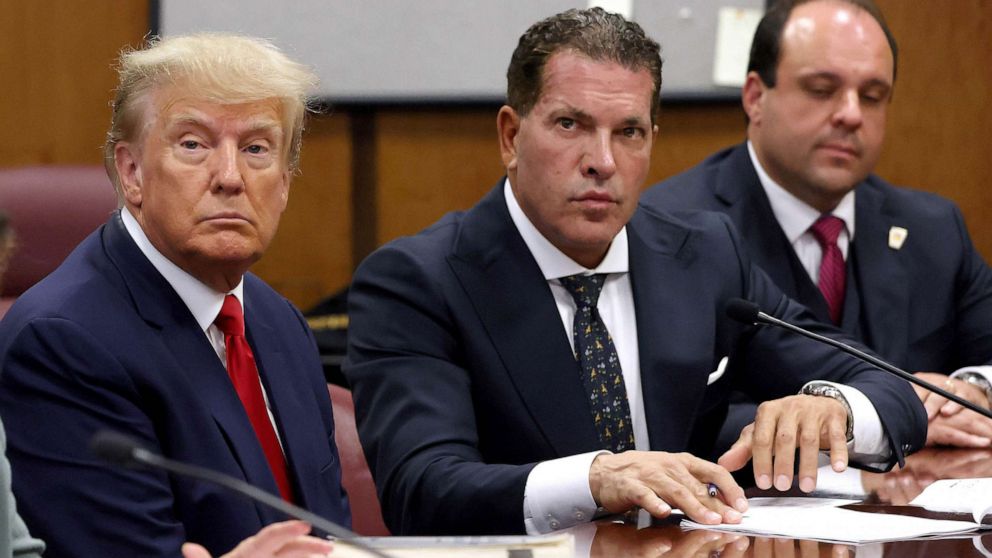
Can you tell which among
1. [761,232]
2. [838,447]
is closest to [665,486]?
[838,447]

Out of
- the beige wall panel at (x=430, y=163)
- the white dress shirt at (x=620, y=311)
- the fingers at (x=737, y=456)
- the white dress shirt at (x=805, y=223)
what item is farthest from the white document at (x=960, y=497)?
the beige wall panel at (x=430, y=163)

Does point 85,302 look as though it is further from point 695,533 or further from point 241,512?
point 695,533

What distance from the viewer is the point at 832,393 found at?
87.4 inches

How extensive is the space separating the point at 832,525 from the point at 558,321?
0.60 metres

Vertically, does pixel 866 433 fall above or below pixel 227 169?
below

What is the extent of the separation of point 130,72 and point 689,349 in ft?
3.32

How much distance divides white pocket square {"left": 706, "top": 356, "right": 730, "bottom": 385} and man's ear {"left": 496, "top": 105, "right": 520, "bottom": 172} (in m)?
0.49

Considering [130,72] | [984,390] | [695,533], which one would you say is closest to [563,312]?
[695,533]

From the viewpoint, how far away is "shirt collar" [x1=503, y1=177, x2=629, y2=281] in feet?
7.60

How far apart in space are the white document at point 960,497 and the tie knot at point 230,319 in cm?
98

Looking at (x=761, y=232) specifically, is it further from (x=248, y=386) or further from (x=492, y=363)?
(x=248, y=386)

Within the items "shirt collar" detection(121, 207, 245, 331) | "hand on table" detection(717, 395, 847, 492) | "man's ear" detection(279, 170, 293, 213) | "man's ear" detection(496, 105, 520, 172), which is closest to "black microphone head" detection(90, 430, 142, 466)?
"shirt collar" detection(121, 207, 245, 331)

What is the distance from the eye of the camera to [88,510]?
1.60 m

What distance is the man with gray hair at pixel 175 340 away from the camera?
5.31 feet
